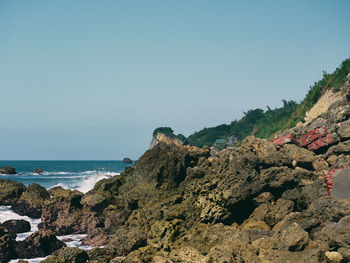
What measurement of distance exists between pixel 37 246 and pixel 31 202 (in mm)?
8353

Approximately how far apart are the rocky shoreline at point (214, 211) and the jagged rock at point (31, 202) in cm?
8

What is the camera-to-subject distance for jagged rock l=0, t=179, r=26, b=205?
79.6 ft

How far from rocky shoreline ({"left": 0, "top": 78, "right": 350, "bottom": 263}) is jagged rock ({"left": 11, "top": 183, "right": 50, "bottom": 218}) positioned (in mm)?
75

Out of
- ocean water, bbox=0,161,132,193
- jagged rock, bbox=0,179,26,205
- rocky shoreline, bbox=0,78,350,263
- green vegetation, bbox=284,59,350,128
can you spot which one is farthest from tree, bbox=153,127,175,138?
rocky shoreline, bbox=0,78,350,263

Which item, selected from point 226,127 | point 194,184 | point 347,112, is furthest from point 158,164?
point 226,127

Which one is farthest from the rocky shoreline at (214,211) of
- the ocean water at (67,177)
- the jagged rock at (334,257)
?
the ocean water at (67,177)

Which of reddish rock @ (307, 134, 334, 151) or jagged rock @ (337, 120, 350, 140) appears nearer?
jagged rock @ (337, 120, 350, 140)

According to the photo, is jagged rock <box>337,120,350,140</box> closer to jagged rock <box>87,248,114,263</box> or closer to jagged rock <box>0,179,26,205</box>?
jagged rock <box>87,248,114,263</box>

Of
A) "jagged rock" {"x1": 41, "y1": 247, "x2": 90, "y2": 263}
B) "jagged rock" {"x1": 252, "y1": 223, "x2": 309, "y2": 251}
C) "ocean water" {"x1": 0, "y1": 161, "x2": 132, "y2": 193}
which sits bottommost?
"ocean water" {"x1": 0, "y1": 161, "x2": 132, "y2": 193}

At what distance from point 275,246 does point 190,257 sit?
215 centimetres

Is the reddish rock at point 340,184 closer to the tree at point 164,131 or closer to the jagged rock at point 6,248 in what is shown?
the jagged rock at point 6,248

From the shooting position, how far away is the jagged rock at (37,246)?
14.9 meters

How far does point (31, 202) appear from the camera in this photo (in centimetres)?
2283

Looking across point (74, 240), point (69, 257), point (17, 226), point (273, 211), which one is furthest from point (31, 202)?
A: point (273, 211)
